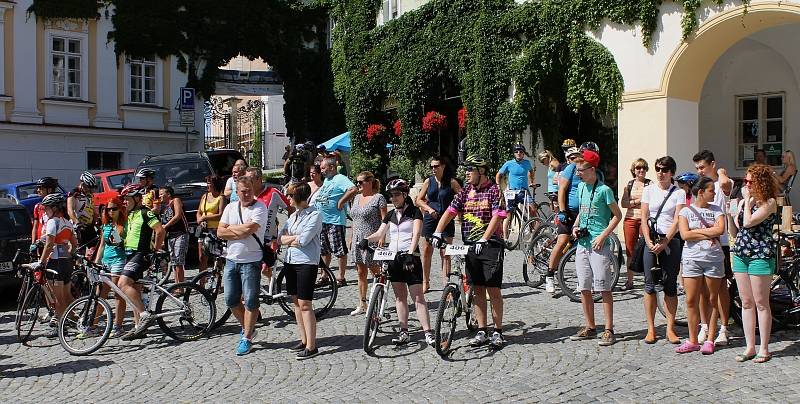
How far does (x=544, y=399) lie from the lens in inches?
257

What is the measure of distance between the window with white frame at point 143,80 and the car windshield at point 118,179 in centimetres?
1199

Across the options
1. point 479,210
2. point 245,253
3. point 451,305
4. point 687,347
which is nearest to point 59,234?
point 245,253

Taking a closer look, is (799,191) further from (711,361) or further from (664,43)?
(711,361)

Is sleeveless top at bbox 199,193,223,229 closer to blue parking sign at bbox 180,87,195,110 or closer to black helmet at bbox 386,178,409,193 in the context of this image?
black helmet at bbox 386,178,409,193

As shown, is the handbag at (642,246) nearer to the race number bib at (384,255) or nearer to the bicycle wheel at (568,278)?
the bicycle wheel at (568,278)

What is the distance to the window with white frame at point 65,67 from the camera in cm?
2811

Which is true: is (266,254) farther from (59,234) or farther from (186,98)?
(186,98)

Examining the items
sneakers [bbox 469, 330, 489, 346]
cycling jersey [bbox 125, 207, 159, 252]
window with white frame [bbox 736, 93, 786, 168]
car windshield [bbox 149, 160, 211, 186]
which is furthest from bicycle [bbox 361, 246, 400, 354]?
window with white frame [bbox 736, 93, 786, 168]

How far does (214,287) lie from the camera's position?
10.2m

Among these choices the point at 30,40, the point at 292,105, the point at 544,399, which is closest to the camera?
the point at 544,399

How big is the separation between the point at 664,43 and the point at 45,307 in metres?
11.7

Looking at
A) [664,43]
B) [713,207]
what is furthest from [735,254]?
[664,43]

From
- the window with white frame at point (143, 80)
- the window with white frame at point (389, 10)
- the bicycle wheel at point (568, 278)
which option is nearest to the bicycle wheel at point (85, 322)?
the bicycle wheel at point (568, 278)

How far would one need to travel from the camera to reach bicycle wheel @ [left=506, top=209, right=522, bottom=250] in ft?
47.6
